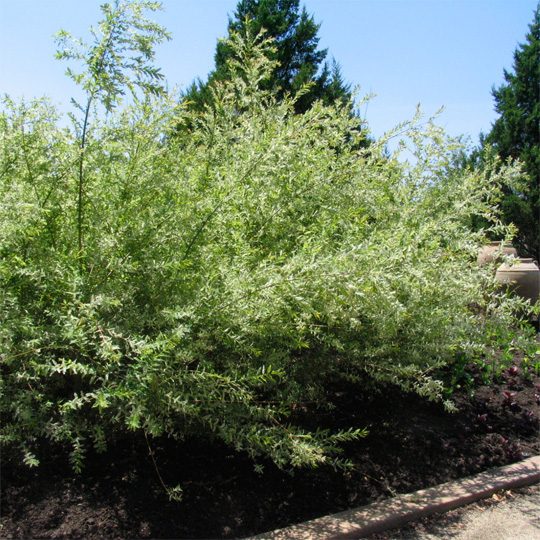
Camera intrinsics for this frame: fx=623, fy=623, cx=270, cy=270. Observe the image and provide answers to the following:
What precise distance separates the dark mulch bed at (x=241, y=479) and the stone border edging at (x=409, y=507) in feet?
0.24

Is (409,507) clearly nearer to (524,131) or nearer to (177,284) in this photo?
(177,284)

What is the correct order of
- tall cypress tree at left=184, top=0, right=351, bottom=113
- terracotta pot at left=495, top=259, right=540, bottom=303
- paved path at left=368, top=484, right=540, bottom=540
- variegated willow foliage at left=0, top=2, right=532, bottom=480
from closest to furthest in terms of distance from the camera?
variegated willow foliage at left=0, top=2, right=532, bottom=480 → paved path at left=368, top=484, right=540, bottom=540 → terracotta pot at left=495, top=259, right=540, bottom=303 → tall cypress tree at left=184, top=0, right=351, bottom=113

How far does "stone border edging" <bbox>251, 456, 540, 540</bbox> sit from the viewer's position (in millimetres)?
2898

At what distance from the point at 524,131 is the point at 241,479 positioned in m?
16.4

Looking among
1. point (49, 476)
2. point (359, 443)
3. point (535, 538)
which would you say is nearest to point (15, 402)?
point (49, 476)

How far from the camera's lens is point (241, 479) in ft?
10.5

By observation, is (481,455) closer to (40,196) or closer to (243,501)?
(243,501)

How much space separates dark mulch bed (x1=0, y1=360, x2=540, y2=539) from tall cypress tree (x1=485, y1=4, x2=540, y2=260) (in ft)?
43.0

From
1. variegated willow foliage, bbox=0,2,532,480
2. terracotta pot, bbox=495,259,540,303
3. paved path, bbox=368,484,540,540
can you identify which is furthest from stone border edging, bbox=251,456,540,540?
terracotta pot, bbox=495,259,540,303

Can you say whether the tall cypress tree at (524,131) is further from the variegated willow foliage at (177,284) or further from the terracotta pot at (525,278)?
the variegated willow foliage at (177,284)

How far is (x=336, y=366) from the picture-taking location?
3633 millimetres

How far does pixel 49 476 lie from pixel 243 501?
952 mm

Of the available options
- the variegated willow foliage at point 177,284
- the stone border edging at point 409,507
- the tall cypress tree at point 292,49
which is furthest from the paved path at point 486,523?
the tall cypress tree at point 292,49

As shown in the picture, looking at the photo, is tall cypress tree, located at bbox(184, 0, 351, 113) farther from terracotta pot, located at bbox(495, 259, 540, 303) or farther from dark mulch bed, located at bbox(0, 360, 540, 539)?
dark mulch bed, located at bbox(0, 360, 540, 539)
